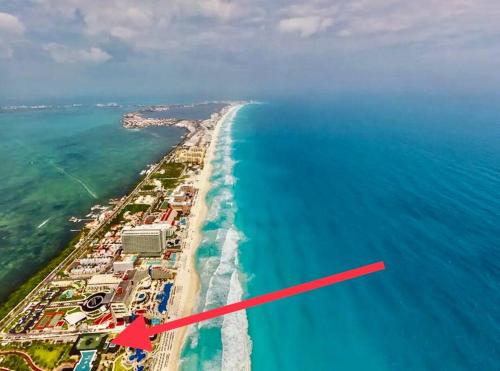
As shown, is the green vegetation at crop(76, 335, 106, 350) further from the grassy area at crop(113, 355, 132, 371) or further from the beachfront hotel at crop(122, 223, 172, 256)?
the beachfront hotel at crop(122, 223, 172, 256)

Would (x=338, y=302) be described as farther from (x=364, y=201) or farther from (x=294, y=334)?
(x=364, y=201)

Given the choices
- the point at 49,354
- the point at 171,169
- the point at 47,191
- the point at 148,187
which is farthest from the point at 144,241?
the point at 47,191

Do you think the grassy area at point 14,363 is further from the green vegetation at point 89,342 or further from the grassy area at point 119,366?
the grassy area at point 119,366

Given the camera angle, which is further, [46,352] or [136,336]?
[136,336]

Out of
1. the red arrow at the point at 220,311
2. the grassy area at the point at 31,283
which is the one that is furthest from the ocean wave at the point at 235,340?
the grassy area at the point at 31,283

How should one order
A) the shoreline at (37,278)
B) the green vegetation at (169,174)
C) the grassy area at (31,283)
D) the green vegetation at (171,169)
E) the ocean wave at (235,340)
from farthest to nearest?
the green vegetation at (171,169), the green vegetation at (169,174), the grassy area at (31,283), the shoreline at (37,278), the ocean wave at (235,340)

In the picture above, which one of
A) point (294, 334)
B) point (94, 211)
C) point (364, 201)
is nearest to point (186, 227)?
point (94, 211)

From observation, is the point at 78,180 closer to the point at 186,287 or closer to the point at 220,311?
the point at 186,287
